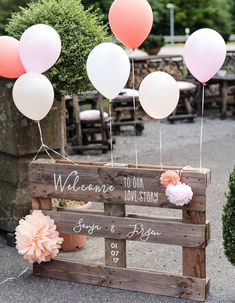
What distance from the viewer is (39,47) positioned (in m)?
3.90

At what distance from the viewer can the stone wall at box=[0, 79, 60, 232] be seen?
15.6 feet

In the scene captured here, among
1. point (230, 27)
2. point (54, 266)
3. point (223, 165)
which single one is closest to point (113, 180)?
point (54, 266)

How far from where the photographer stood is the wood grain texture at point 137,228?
3.75 metres

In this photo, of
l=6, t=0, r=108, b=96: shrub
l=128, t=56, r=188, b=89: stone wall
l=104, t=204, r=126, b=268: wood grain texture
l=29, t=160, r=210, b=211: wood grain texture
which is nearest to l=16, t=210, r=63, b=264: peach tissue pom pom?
l=29, t=160, r=210, b=211: wood grain texture

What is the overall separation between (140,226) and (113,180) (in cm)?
36

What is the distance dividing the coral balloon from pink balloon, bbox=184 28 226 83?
1.21 meters

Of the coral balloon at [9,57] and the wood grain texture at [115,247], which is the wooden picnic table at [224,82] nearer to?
the coral balloon at [9,57]

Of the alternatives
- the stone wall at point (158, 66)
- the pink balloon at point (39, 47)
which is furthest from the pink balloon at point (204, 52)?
the stone wall at point (158, 66)

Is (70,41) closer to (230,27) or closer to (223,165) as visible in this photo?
(223,165)

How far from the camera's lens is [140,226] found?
389 cm

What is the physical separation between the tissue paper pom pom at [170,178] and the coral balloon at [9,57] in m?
1.34

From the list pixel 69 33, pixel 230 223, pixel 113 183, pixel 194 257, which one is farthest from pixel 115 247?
pixel 69 33

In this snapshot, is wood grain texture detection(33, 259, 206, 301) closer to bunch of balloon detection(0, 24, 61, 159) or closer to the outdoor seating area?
bunch of balloon detection(0, 24, 61, 159)

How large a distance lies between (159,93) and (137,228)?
922 millimetres
